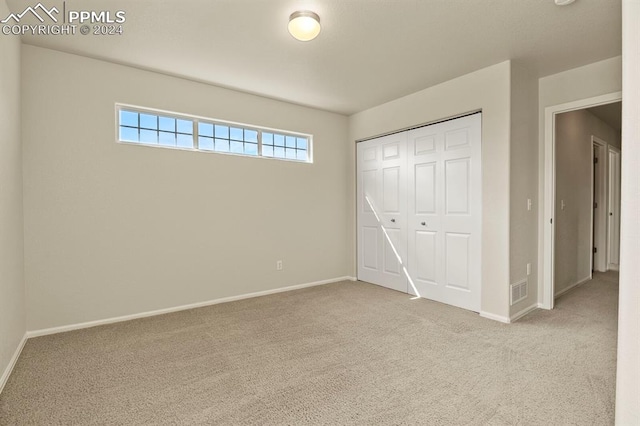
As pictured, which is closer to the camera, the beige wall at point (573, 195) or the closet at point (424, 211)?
the closet at point (424, 211)

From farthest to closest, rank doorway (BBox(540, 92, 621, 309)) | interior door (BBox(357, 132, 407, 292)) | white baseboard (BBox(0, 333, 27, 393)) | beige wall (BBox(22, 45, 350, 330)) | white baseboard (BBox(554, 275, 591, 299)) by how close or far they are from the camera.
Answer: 1. interior door (BBox(357, 132, 407, 292))
2. white baseboard (BBox(554, 275, 591, 299))
3. doorway (BBox(540, 92, 621, 309))
4. beige wall (BBox(22, 45, 350, 330))
5. white baseboard (BBox(0, 333, 27, 393))

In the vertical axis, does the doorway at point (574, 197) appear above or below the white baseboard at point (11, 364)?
above

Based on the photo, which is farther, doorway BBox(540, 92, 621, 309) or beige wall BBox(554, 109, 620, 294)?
beige wall BBox(554, 109, 620, 294)

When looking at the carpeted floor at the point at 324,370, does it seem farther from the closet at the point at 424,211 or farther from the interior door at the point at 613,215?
the interior door at the point at 613,215

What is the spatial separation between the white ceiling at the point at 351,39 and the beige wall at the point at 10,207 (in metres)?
0.44

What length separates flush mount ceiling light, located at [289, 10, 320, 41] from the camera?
233 cm

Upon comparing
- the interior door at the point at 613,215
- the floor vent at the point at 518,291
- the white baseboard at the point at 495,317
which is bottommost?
the white baseboard at the point at 495,317

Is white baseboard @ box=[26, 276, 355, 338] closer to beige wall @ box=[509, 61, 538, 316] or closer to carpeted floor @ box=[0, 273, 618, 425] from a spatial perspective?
carpeted floor @ box=[0, 273, 618, 425]

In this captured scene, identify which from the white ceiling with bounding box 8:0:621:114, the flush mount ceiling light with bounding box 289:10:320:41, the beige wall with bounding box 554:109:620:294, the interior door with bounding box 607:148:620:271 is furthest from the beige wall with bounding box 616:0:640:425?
the interior door with bounding box 607:148:620:271

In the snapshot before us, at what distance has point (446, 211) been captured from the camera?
12.3 feet

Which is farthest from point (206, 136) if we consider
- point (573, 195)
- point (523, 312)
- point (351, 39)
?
point (573, 195)

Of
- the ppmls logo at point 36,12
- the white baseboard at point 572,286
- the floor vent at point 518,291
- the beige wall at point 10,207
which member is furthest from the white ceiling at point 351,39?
the white baseboard at point 572,286

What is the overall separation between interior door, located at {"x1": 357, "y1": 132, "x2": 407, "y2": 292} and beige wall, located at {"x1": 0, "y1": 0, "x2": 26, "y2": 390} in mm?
3845

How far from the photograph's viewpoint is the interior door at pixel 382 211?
4.31m
